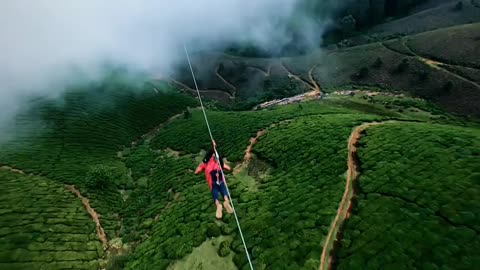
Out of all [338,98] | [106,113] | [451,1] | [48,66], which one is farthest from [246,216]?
[451,1]

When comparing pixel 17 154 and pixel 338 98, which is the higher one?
pixel 17 154

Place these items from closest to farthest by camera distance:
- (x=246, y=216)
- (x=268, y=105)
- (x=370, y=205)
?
1. (x=370, y=205)
2. (x=246, y=216)
3. (x=268, y=105)

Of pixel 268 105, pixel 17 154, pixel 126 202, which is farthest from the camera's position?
pixel 268 105

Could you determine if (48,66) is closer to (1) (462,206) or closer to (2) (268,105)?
(2) (268,105)

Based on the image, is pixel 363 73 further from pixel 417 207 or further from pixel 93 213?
pixel 93 213

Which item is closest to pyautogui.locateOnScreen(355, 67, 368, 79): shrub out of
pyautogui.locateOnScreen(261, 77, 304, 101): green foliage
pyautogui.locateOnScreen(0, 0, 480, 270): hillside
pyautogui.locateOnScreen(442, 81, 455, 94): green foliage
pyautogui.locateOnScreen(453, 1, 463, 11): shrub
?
pyautogui.locateOnScreen(0, 0, 480, 270): hillside
